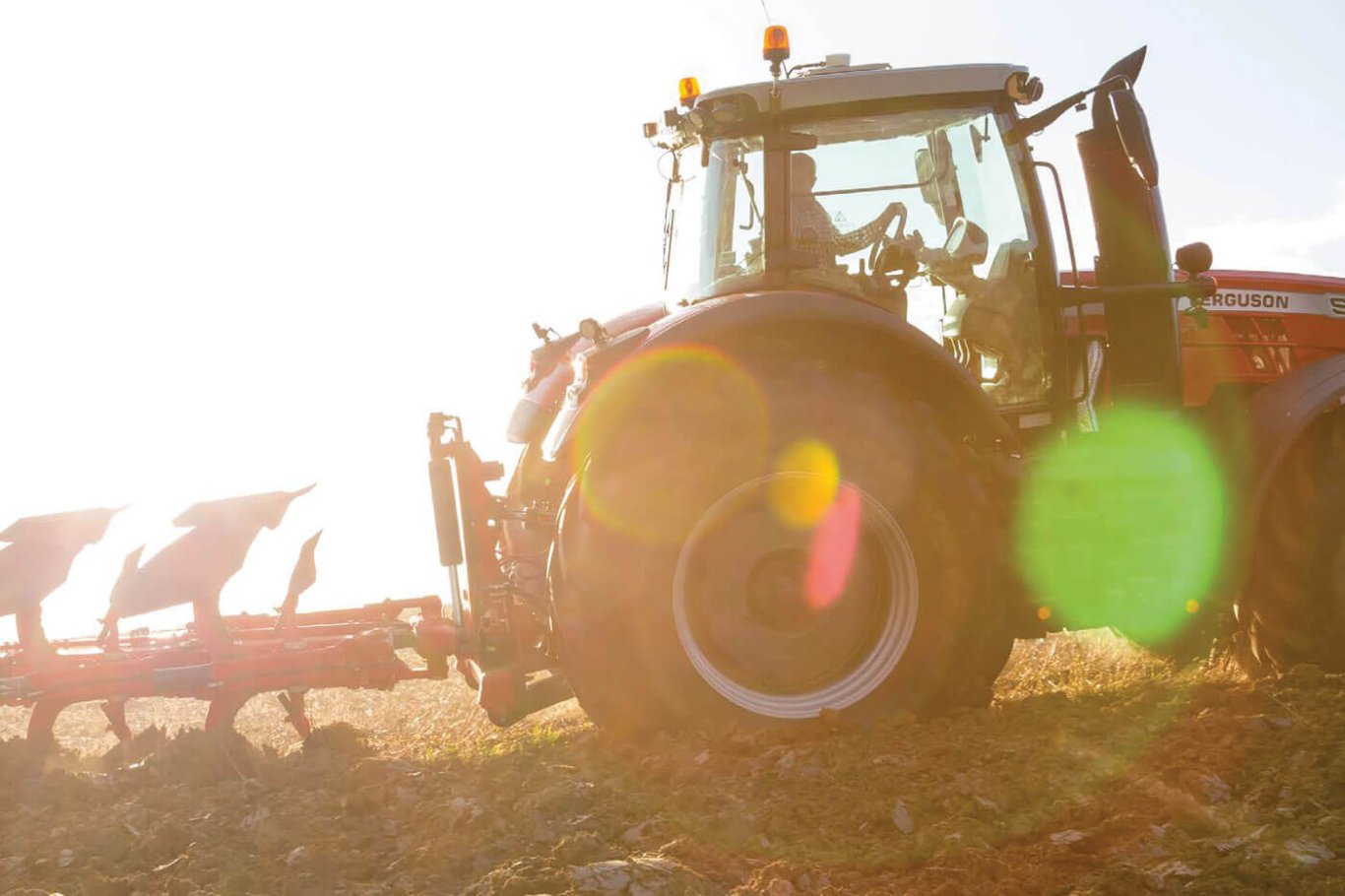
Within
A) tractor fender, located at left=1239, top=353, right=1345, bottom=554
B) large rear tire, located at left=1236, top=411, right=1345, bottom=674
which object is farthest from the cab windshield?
large rear tire, located at left=1236, top=411, right=1345, bottom=674

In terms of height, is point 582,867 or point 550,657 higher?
point 550,657

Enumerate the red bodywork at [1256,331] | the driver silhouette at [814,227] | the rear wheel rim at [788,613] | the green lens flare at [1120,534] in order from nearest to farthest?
1. the rear wheel rim at [788,613]
2. the green lens flare at [1120,534]
3. the driver silhouette at [814,227]
4. the red bodywork at [1256,331]

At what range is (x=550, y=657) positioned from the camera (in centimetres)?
498

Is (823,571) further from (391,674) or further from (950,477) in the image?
(391,674)

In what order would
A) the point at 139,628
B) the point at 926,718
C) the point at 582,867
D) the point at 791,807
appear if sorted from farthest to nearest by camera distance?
the point at 139,628
the point at 926,718
the point at 791,807
the point at 582,867

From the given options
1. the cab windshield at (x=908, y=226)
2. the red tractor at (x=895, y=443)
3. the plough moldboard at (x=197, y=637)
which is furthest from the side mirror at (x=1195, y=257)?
the plough moldboard at (x=197, y=637)

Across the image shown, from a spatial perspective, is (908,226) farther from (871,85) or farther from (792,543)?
(792,543)

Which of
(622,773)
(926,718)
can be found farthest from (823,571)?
(622,773)

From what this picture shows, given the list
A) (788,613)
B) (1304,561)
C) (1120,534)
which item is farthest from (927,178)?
(1304,561)

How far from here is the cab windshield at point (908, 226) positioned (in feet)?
16.6

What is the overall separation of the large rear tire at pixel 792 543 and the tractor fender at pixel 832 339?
0.33ft

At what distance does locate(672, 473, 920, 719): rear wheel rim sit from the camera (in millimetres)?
4500

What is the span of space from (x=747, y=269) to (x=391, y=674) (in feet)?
7.44

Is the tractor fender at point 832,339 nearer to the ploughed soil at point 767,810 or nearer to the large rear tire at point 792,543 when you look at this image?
the large rear tire at point 792,543
